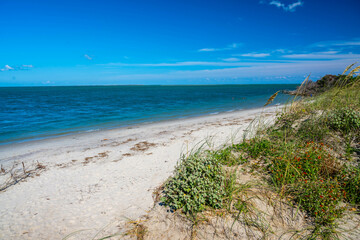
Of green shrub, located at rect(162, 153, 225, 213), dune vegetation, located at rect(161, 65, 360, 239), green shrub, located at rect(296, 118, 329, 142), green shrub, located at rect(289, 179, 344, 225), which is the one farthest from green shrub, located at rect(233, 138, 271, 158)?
green shrub, located at rect(162, 153, 225, 213)

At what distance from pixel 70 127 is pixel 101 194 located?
12716 mm

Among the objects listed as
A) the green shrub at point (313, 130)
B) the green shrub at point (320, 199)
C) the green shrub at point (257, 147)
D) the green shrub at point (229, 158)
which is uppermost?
the green shrub at point (313, 130)

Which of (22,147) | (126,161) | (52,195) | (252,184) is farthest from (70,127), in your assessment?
(252,184)

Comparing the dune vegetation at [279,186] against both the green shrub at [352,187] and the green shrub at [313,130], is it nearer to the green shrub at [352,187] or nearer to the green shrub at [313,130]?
the green shrub at [352,187]

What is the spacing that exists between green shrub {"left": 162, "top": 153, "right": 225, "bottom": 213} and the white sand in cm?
81

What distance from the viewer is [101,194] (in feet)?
15.8

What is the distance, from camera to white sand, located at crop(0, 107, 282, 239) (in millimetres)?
3795

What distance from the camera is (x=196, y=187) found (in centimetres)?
359

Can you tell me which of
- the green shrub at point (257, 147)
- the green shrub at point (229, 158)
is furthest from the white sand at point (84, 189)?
the green shrub at point (257, 147)

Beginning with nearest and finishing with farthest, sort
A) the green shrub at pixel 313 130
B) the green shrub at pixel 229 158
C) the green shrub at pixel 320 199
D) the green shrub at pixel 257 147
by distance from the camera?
the green shrub at pixel 320 199 → the green shrub at pixel 229 158 → the green shrub at pixel 257 147 → the green shrub at pixel 313 130

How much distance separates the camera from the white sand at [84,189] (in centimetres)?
379

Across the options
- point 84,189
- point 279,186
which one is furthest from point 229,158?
point 84,189

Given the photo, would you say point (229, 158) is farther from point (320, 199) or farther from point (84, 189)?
point (84, 189)

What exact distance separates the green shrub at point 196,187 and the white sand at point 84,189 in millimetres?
814
